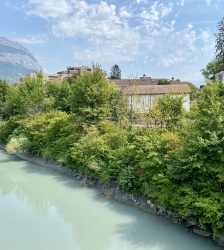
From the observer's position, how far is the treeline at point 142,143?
9.09m

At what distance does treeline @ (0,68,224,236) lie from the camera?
29.8ft

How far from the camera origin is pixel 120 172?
42.7ft

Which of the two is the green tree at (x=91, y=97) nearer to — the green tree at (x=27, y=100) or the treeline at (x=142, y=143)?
the treeline at (x=142, y=143)

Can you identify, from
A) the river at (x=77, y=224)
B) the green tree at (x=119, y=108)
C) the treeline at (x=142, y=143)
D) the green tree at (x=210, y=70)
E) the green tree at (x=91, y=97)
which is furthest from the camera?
the green tree at (x=210, y=70)

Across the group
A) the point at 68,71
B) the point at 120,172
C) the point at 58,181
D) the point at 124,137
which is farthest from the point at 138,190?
the point at 68,71

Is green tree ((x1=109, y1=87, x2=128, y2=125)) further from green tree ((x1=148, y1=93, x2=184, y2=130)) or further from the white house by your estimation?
green tree ((x1=148, y1=93, x2=184, y2=130))

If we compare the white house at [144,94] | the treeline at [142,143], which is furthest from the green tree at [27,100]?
the white house at [144,94]

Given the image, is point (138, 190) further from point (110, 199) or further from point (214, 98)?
point (214, 98)

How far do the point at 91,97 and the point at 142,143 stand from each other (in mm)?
6598

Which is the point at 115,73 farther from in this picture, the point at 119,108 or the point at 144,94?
the point at 119,108

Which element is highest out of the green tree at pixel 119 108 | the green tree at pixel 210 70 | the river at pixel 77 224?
the green tree at pixel 210 70

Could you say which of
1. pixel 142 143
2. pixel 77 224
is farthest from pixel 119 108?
pixel 77 224

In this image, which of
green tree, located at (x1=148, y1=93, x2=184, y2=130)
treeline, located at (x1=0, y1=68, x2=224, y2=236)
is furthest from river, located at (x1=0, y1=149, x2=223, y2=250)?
green tree, located at (x1=148, y1=93, x2=184, y2=130)

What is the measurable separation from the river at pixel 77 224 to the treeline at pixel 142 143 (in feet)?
3.00
